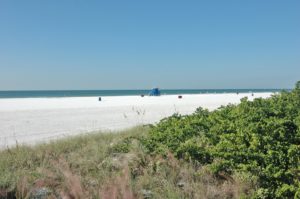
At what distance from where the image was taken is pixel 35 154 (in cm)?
579

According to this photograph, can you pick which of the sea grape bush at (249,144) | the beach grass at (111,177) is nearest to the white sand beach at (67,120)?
the beach grass at (111,177)

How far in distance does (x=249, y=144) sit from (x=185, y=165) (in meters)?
1.01

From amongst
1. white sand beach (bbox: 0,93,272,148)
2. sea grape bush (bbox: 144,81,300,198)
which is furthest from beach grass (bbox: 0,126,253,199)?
white sand beach (bbox: 0,93,272,148)

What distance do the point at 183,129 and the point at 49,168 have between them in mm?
2474

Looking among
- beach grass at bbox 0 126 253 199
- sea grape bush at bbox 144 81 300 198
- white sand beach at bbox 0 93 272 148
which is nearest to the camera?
sea grape bush at bbox 144 81 300 198

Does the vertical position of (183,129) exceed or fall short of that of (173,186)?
it exceeds it

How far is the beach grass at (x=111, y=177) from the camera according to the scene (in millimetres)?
3721

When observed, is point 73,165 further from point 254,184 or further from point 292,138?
point 292,138

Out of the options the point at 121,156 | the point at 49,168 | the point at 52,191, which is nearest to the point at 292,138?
the point at 121,156

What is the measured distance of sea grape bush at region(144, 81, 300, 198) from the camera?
11.8 feet

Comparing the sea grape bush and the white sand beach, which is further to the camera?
the white sand beach

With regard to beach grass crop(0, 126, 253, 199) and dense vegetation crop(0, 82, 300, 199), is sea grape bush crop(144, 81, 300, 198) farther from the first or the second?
beach grass crop(0, 126, 253, 199)

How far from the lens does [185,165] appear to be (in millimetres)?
4516

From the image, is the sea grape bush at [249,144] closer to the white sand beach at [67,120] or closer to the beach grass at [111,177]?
the beach grass at [111,177]
